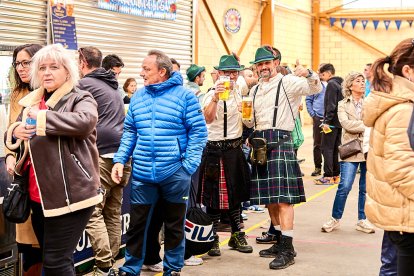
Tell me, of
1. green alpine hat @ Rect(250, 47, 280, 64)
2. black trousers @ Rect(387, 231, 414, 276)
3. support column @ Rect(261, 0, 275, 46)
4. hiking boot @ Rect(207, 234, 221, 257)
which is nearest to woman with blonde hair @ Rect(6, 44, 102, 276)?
black trousers @ Rect(387, 231, 414, 276)

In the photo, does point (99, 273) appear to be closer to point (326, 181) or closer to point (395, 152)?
point (395, 152)

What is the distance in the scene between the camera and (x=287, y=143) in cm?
548

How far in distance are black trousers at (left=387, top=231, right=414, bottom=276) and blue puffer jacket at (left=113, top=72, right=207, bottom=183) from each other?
6.11ft

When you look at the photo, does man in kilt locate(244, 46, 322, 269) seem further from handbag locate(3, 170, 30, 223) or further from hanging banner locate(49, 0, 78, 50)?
hanging banner locate(49, 0, 78, 50)

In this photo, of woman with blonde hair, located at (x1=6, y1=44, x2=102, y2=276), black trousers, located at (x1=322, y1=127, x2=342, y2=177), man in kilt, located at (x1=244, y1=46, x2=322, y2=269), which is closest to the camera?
woman with blonde hair, located at (x1=6, y1=44, x2=102, y2=276)

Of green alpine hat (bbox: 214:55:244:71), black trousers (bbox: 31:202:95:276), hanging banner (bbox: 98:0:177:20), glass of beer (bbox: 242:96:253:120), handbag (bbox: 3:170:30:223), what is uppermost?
hanging banner (bbox: 98:0:177:20)

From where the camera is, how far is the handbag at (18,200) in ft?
11.4

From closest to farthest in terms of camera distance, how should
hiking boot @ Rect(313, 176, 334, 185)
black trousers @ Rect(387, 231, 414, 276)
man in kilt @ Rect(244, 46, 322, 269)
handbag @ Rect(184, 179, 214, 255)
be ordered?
black trousers @ Rect(387, 231, 414, 276) → handbag @ Rect(184, 179, 214, 255) → man in kilt @ Rect(244, 46, 322, 269) → hiking boot @ Rect(313, 176, 334, 185)

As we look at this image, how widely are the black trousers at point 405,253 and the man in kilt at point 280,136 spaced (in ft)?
7.87

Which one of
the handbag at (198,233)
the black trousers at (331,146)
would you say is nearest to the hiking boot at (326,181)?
the black trousers at (331,146)

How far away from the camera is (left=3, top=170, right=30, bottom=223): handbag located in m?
3.49

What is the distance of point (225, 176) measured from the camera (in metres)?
5.75

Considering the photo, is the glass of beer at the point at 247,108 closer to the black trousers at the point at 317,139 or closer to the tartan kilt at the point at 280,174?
the tartan kilt at the point at 280,174

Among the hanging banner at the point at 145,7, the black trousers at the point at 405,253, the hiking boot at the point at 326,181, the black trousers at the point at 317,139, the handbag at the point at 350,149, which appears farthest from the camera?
the hanging banner at the point at 145,7
